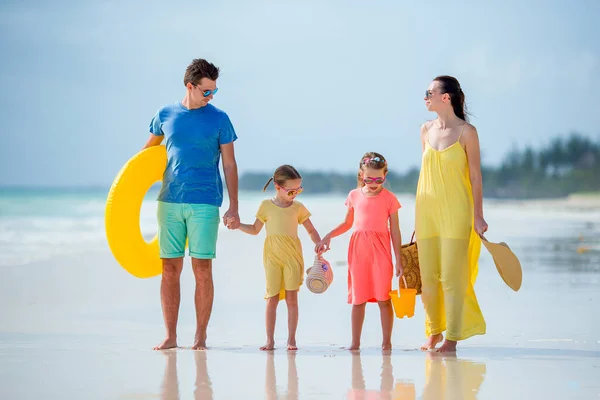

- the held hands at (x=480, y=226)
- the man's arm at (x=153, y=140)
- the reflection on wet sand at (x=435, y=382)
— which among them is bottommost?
the reflection on wet sand at (x=435, y=382)

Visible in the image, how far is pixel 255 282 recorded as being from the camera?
9.12 meters

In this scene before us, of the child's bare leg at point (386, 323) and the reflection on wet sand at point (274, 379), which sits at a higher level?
the child's bare leg at point (386, 323)

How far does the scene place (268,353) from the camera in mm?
5465

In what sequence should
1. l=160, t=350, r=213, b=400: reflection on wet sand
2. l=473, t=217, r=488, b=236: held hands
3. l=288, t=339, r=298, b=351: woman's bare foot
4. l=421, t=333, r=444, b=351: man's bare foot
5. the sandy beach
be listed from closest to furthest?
l=160, t=350, r=213, b=400: reflection on wet sand, the sandy beach, l=473, t=217, r=488, b=236: held hands, l=288, t=339, r=298, b=351: woman's bare foot, l=421, t=333, r=444, b=351: man's bare foot

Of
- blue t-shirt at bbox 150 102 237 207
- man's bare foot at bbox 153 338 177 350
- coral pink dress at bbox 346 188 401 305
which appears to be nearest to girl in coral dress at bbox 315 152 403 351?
coral pink dress at bbox 346 188 401 305

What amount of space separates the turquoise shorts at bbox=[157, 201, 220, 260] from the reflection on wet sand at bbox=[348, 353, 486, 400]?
3.73 ft

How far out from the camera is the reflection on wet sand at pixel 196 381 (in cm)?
425

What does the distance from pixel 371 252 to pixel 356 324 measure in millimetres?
440

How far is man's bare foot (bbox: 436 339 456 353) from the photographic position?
18.2 feet

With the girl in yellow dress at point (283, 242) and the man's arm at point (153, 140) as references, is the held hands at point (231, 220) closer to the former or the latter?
the girl in yellow dress at point (283, 242)

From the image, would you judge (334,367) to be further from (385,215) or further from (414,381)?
(385,215)

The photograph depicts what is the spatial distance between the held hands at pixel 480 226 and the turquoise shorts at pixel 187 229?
5.01ft

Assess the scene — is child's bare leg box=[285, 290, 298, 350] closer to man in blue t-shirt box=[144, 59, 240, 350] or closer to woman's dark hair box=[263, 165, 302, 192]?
man in blue t-shirt box=[144, 59, 240, 350]

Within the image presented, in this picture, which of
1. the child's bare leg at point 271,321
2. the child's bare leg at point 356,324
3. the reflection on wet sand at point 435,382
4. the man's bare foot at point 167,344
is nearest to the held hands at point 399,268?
the child's bare leg at point 356,324
